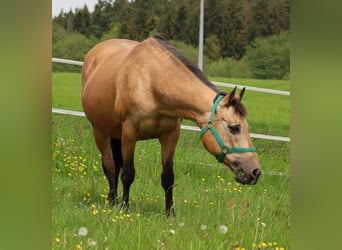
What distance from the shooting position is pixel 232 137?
2074mm

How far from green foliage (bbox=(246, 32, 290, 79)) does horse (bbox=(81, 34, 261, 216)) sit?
8.1 inches

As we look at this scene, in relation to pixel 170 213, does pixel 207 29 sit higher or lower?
higher

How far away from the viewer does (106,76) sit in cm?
227

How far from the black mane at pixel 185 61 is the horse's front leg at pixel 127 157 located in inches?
9.7

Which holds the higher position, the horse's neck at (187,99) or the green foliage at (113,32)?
the green foliage at (113,32)

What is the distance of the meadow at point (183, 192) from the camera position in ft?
6.96

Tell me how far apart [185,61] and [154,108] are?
16 centimetres

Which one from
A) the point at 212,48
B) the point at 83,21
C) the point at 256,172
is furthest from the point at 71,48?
the point at 256,172

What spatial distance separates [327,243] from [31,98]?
0.93m

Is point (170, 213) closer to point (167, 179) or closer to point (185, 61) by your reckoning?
point (167, 179)

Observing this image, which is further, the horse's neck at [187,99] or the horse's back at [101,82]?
the horse's back at [101,82]

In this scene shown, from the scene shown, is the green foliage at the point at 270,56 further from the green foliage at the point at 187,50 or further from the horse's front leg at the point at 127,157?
the horse's front leg at the point at 127,157

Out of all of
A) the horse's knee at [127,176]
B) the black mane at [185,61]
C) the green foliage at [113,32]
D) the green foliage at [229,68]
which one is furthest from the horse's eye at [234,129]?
the green foliage at [113,32]

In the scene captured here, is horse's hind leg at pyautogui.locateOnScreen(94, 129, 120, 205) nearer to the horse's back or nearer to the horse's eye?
the horse's back
